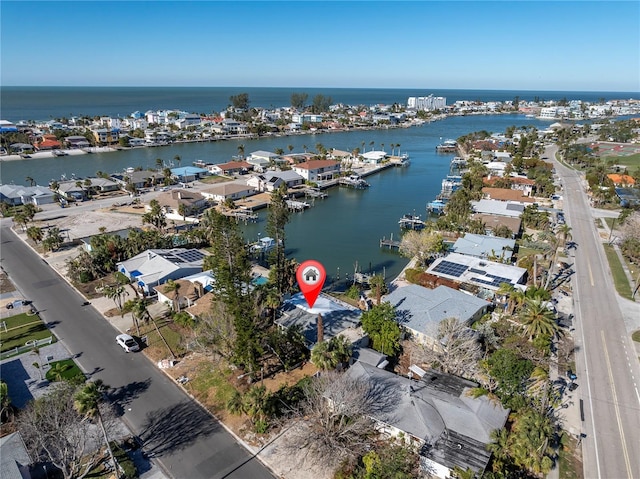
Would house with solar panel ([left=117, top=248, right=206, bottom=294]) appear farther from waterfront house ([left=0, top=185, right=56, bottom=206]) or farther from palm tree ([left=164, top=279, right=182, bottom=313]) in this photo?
waterfront house ([left=0, top=185, right=56, bottom=206])

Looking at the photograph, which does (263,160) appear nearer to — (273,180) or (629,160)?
(273,180)

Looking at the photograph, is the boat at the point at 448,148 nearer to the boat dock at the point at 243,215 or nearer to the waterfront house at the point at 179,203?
the boat dock at the point at 243,215

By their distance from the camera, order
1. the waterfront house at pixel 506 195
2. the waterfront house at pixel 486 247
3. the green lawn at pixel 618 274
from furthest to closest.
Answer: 1. the waterfront house at pixel 506 195
2. the waterfront house at pixel 486 247
3. the green lawn at pixel 618 274

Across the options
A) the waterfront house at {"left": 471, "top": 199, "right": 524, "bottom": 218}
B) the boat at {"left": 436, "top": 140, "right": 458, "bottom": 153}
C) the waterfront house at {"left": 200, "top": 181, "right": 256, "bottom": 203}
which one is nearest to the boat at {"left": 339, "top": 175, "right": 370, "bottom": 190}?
the waterfront house at {"left": 200, "top": 181, "right": 256, "bottom": 203}

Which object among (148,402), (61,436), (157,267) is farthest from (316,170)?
(61,436)

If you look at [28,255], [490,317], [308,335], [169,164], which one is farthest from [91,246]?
[169,164]

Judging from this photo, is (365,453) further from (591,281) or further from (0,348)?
(591,281)

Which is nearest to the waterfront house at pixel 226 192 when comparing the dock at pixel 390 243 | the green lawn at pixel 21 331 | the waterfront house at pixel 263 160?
the waterfront house at pixel 263 160
